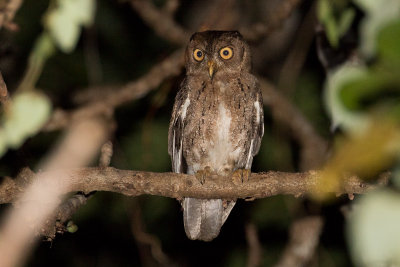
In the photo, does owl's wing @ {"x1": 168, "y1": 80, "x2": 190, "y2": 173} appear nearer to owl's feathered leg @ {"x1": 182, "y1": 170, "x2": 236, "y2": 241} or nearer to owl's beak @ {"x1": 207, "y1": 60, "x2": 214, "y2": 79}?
owl's beak @ {"x1": 207, "y1": 60, "x2": 214, "y2": 79}

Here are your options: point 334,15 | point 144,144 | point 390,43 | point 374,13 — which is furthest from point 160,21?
point 390,43

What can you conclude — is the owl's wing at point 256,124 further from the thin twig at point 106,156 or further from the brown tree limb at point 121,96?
the thin twig at point 106,156

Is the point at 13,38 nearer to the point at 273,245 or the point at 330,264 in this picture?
the point at 273,245

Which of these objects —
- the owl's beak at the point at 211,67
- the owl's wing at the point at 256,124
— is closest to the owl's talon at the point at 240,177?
the owl's wing at the point at 256,124

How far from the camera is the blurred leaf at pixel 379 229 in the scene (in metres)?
0.83

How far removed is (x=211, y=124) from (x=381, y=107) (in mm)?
2991

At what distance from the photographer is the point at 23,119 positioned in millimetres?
1099

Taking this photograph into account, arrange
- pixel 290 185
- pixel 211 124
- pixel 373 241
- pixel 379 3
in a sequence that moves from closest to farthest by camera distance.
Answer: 1. pixel 373 241
2. pixel 379 3
3. pixel 290 185
4. pixel 211 124

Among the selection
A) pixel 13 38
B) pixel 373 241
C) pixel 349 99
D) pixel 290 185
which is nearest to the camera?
pixel 349 99

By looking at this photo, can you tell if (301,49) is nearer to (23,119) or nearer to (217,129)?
(217,129)

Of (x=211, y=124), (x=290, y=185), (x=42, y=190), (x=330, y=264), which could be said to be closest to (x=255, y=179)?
(x=290, y=185)

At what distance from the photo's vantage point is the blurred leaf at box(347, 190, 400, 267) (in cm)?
83

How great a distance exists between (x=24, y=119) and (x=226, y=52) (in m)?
3.01

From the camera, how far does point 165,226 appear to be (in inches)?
228
